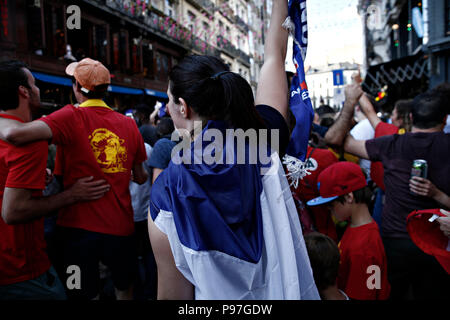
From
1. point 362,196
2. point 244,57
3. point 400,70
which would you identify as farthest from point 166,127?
point 244,57

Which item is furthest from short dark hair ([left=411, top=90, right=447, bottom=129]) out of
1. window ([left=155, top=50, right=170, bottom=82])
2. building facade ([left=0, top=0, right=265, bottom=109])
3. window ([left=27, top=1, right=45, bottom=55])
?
window ([left=155, top=50, right=170, bottom=82])

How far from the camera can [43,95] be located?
34.1 ft

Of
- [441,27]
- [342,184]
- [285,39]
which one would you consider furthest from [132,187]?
[441,27]

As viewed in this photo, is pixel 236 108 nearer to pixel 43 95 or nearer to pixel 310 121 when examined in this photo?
pixel 310 121

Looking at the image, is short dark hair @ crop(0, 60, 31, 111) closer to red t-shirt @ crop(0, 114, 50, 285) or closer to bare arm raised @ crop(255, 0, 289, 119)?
red t-shirt @ crop(0, 114, 50, 285)

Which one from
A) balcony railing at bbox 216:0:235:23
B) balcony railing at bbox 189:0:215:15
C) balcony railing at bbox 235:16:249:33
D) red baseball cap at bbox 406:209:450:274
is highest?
balcony railing at bbox 235:16:249:33

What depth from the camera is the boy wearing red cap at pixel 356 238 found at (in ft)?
6.40

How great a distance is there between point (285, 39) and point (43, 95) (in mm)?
11082

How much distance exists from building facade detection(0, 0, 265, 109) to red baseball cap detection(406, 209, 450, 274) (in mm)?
2476

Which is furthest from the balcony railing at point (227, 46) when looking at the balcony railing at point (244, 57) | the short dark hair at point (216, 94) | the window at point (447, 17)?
the short dark hair at point (216, 94)

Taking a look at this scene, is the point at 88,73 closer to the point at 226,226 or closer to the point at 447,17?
the point at 226,226

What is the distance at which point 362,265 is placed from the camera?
199 cm

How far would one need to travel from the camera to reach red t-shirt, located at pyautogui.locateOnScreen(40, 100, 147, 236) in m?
2.01

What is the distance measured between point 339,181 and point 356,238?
42cm
